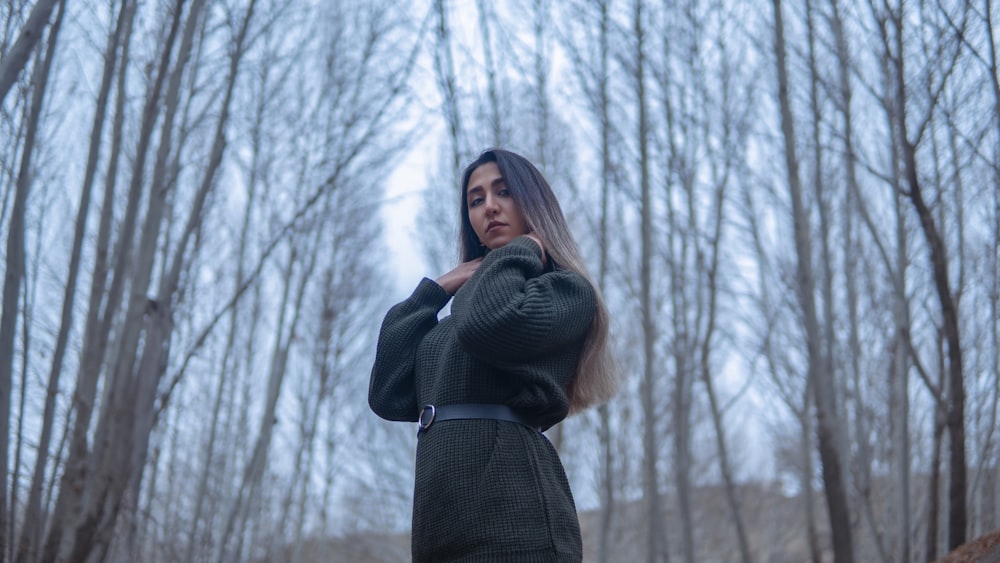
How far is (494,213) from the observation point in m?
2.03

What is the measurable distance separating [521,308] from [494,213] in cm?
44

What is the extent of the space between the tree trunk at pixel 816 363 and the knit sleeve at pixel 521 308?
4110 mm

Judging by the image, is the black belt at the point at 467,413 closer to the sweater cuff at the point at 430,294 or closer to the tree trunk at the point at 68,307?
the sweater cuff at the point at 430,294

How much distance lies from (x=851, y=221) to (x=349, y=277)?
7707mm

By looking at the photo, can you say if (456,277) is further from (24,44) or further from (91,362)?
(91,362)

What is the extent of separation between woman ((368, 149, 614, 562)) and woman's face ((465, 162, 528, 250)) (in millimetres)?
23

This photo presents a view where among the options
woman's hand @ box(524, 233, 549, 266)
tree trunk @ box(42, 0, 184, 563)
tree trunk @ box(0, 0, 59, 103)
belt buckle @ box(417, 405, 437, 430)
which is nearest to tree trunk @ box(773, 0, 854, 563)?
tree trunk @ box(42, 0, 184, 563)

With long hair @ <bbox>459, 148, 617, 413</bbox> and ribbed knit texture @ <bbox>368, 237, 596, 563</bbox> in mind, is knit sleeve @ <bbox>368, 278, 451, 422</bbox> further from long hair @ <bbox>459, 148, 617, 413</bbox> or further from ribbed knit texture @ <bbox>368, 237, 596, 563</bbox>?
long hair @ <bbox>459, 148, 617, 413</bbox>

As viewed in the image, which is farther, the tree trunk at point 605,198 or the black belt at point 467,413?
the tree trunk at point 605,198

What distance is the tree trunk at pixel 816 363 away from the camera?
212 inches

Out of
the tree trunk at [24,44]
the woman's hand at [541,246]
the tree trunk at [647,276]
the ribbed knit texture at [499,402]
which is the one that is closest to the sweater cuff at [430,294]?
the ribbed knit texture at [499,402]

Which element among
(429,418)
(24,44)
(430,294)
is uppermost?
(24,44)

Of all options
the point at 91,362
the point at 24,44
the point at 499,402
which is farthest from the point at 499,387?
A: the point at 91,362

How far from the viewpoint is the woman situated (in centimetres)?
158
